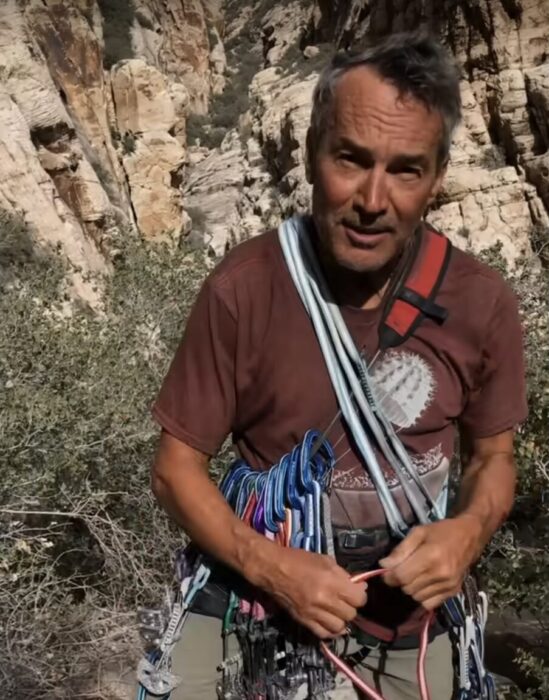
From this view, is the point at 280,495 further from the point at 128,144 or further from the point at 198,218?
the point at 198,218

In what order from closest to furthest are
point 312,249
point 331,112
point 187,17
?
point 331,112
point 312,249
point 187,17

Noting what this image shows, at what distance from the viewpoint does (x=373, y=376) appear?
120 centimetres

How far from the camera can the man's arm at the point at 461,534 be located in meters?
1.07

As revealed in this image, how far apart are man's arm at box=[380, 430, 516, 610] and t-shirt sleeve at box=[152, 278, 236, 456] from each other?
35cm

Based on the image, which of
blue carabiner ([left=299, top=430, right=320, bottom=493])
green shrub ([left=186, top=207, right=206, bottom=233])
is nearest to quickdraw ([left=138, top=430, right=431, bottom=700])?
blue carabiner ([left=299, top=430, right=320, bottom=493])

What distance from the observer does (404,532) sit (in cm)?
118

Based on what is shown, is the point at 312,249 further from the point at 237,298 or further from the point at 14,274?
the point at 14,274

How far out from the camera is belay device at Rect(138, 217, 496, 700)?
1.17 meters

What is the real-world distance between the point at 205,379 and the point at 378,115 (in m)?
0.49

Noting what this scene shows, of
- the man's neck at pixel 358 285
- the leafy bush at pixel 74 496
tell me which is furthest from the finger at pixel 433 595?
the leafy bush at pixel 74 496

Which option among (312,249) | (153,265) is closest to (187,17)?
(153,265)

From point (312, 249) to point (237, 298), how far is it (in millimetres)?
164

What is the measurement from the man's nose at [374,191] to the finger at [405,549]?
1.62 ft

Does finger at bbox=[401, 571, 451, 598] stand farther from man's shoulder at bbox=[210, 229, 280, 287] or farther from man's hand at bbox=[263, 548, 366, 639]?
man's shoulder at bbox=[210, 229, 280, 287]
